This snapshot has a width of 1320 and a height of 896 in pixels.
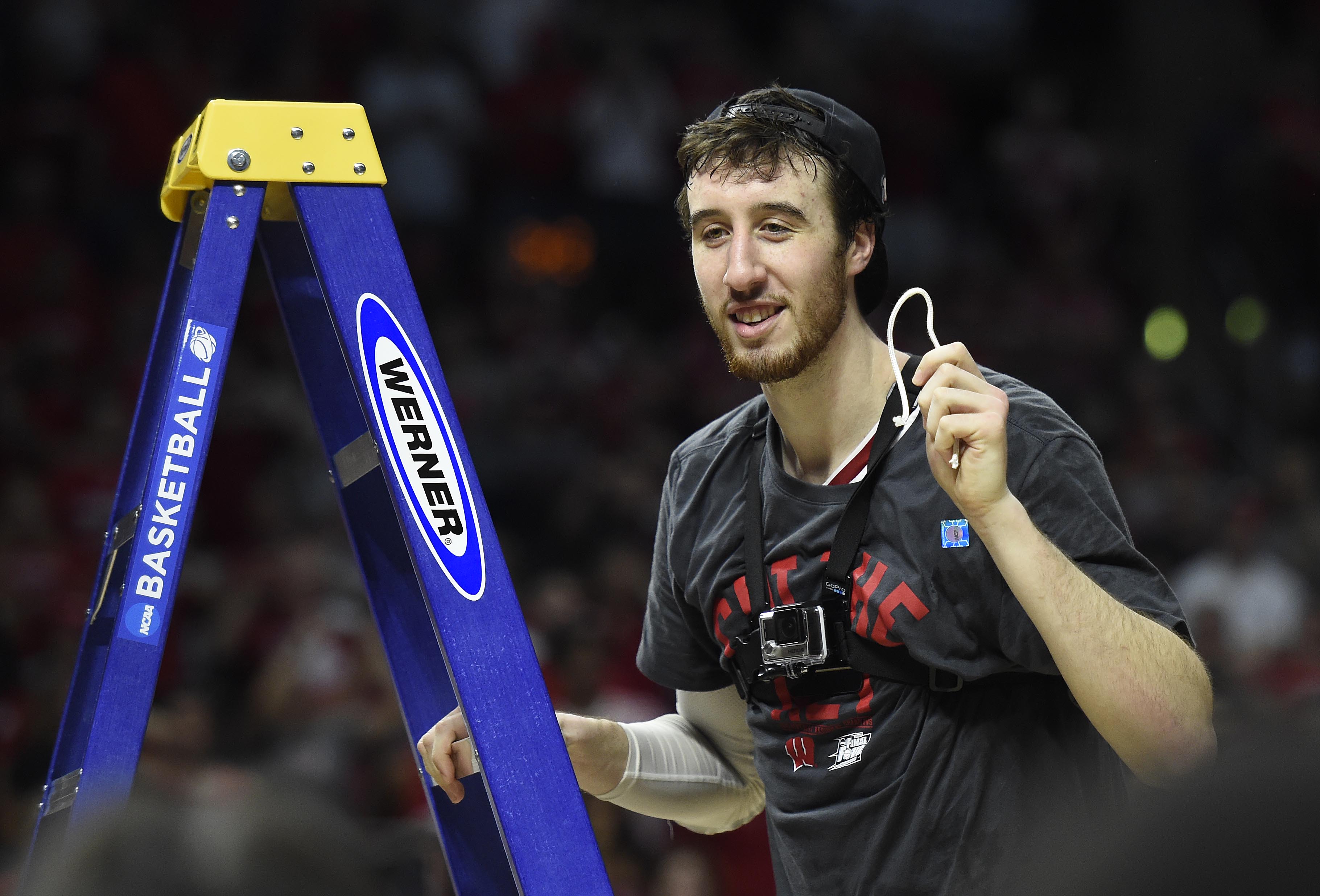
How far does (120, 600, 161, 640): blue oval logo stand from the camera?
190 cm

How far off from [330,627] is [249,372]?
1.72 meters

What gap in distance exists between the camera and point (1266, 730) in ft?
2.34

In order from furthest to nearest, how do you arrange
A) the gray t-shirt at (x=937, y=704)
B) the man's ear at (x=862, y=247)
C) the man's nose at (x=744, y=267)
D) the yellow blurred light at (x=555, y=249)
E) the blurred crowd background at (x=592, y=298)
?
the yellow blurred light at (x=555, y=249)
the blurred crowd background at (x=592, y=298)
the man's ear at (x=862, y=247)
the man's nose at (x=744, y=267)
the gray t-shirt at (x=937, y=704)

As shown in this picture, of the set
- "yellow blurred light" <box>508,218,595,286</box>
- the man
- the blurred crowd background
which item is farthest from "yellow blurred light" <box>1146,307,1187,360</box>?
the man

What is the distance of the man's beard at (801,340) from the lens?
2.35 metres

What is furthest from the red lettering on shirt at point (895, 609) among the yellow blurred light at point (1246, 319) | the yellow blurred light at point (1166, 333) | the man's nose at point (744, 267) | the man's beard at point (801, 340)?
the yellow blurred light at point (1246, 319)

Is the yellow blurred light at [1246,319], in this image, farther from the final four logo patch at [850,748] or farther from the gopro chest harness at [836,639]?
the final four logo patch at [850,748]

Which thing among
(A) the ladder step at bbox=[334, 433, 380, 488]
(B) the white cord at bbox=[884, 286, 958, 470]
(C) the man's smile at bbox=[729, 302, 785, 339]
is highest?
(C) the man's smile at bbox=[729, 302, 785, 339]

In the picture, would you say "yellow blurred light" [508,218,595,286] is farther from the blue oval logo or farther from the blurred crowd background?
the blue oval logo

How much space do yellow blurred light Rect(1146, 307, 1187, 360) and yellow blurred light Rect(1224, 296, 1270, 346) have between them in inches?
12.9

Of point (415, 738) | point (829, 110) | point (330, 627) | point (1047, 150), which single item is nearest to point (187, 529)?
point (415, 738)

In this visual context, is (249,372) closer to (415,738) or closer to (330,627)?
(330,627)

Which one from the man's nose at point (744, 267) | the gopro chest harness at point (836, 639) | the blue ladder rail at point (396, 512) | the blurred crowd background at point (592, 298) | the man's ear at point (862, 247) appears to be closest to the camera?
the blue ladder rail at point (396, 512)

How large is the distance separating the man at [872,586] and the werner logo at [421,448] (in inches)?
14.6
